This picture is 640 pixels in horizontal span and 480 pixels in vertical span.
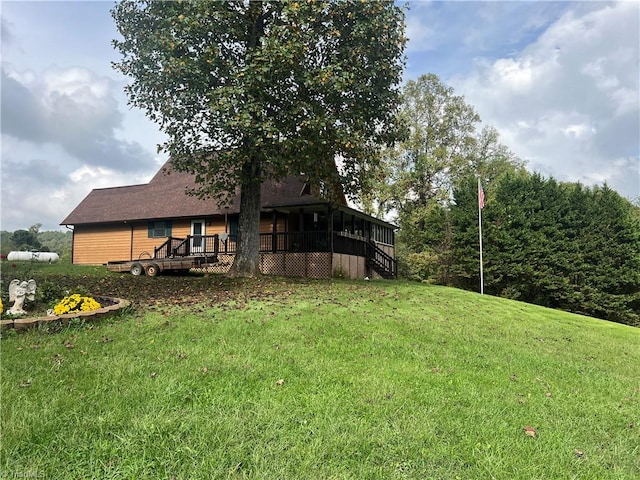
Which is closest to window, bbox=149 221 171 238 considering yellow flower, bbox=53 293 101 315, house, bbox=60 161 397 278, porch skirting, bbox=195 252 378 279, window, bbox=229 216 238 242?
house, bbox=60 161 397 278

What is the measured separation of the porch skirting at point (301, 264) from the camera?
17.1 meters

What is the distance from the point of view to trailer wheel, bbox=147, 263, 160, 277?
16094 millimetres

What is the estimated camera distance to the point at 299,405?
353cm

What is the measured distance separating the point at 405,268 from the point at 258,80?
2537 cm

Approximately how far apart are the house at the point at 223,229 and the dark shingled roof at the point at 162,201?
5cm

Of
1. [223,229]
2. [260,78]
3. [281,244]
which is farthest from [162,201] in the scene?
[260,78]

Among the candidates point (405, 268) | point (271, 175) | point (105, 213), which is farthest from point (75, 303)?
point (405, 268)

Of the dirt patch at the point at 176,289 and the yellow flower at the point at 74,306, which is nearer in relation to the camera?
the yellow flower at the point at 74,306

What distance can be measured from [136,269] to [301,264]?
6.82m

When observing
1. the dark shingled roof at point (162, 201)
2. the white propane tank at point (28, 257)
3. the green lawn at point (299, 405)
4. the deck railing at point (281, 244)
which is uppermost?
the dark shingled roof at point (162, 201)

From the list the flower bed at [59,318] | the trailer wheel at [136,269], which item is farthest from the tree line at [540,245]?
the flower bed at [59,318]

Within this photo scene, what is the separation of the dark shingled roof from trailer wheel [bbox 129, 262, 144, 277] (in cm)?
432

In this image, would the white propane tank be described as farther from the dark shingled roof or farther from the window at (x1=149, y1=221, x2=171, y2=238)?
the window at (x1=149, y1=221, x2=171, y2=238)

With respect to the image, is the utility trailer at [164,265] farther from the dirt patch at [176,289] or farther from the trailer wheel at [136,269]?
the dirt patch at [176,289]
